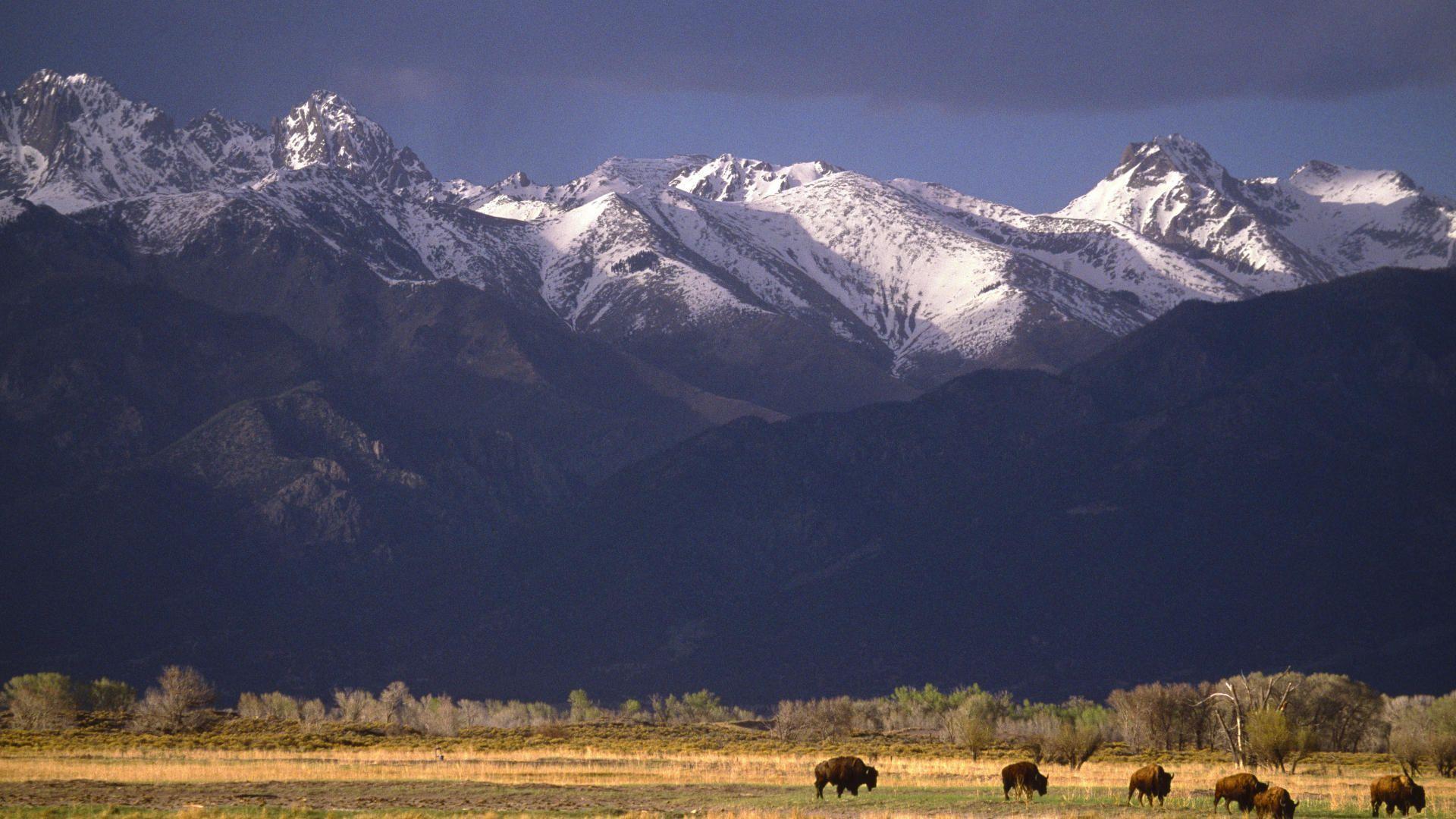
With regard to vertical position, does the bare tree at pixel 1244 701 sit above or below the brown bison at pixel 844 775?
above

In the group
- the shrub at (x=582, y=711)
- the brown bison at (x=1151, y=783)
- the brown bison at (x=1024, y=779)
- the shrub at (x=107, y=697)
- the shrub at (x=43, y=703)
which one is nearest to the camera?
the brown bison at (x=1151, y=783)

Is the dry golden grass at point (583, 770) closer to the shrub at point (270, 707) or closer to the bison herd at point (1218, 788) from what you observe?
the bison herd at point (1218, 788)

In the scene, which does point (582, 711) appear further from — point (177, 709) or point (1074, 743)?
point (1074, 743)

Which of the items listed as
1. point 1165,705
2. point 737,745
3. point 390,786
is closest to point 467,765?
point 390,786

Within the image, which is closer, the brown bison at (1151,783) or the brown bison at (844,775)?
the brown bison at (1151,783)

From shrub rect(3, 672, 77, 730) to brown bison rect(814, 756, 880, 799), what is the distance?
204 ft

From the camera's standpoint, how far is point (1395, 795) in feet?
193

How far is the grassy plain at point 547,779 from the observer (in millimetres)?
60531

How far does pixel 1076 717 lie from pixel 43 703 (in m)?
68.5

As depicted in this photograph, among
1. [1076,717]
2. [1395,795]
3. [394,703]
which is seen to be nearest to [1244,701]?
[1076,717]

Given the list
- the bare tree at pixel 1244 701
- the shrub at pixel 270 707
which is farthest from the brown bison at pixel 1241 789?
the shrub at pixel 270 707

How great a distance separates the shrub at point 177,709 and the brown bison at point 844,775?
57814mm

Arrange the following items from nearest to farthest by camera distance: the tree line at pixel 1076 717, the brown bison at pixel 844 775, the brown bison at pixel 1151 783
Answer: the brown bison at pixel 1151 783 → the brown bison at pixel 844 775 → the tree line at pixel 1076 717

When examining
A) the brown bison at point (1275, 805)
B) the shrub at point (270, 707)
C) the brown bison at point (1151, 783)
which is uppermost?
the shrub at point (270, 707)
